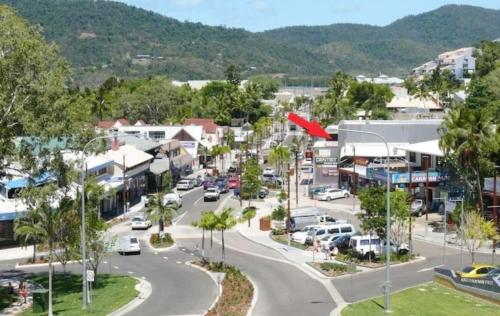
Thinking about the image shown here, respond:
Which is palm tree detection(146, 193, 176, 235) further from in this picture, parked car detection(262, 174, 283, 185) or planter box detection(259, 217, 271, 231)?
parked car detection(262, 174, 283, 185)

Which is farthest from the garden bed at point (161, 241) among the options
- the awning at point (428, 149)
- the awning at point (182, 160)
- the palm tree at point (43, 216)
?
the awning at point (182, 160)

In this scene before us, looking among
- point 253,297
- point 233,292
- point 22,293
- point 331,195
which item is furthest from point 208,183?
point 253,297

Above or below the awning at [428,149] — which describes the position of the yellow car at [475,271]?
below

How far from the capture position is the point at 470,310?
37.3 m

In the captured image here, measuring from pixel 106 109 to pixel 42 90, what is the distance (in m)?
129

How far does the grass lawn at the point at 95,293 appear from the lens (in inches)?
1583

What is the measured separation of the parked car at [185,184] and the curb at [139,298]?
164 feet

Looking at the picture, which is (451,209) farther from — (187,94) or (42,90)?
(187,94)

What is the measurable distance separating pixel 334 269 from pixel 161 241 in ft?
57.3

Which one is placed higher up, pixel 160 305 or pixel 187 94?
pixel 187 94

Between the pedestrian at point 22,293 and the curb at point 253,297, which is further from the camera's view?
the pedestrian at point 22,293

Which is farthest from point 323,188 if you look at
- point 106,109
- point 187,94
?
point 187,94

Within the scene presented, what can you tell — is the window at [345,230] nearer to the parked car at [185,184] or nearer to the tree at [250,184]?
the tree at [250,184]

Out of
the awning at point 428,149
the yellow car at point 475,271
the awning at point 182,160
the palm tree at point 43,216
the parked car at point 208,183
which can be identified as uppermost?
the awning at point 428,149
